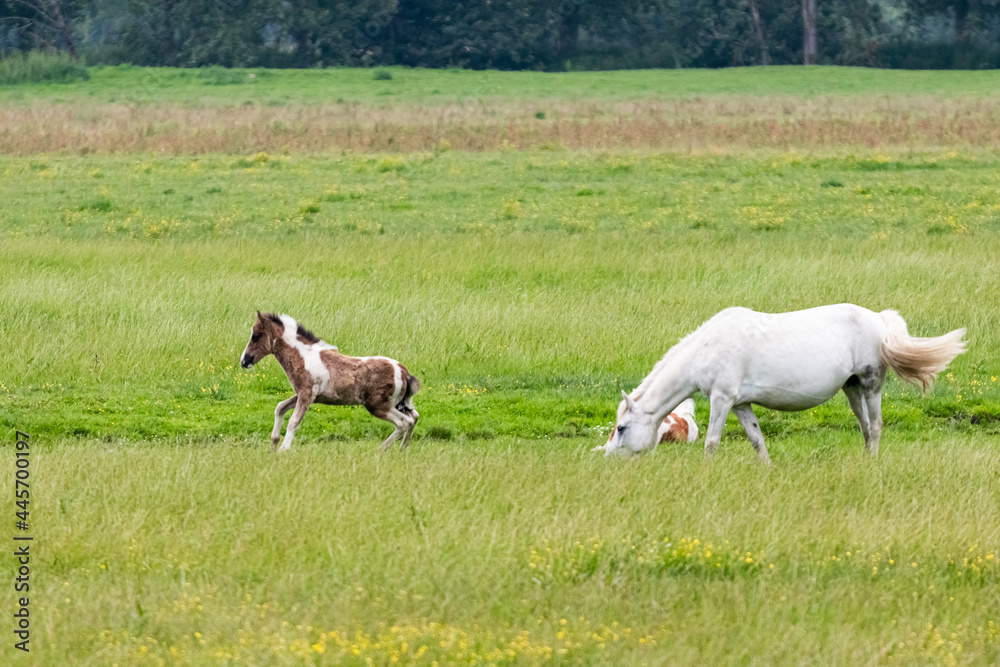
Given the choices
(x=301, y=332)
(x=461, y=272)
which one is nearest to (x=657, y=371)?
(x=301, y=332)

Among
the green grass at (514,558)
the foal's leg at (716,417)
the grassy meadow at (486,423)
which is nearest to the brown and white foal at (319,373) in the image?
the grassy meadow at (486,423)

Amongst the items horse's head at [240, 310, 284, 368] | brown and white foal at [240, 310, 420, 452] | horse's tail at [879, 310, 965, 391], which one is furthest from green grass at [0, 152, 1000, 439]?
horse's tail at [879, 310, 965, 391]

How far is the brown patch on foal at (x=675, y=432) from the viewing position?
1111cm

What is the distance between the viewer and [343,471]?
917 cm

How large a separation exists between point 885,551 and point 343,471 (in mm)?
3832

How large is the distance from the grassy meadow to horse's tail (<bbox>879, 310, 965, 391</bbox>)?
794 millimetres

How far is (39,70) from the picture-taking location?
59.3 metres

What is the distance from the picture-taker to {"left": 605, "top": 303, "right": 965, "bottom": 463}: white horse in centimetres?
980

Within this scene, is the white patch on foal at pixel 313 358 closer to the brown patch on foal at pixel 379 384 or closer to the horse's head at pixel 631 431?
the brown patch on foal at pixel 379 384

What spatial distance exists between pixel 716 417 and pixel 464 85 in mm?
51216

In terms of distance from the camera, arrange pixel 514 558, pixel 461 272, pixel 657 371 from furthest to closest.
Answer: pixel 461 272
pixel 657 371
pixel 514 558

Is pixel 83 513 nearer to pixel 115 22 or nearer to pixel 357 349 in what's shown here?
pixel 357 349

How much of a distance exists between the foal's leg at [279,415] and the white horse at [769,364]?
2715 mm

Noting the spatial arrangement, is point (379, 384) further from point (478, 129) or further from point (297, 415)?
point (478, 129)
